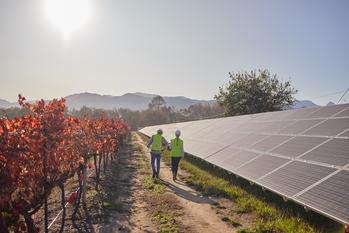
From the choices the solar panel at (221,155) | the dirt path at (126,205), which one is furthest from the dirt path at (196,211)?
the solar panel at (221,155)

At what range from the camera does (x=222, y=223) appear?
9.38 meters

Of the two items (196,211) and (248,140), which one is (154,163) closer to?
(248,140)

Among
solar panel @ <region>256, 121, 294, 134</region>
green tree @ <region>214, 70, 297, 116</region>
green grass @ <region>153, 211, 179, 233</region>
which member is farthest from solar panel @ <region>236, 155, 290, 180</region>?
green tree @ <region>214, 70, 297, 116</region>

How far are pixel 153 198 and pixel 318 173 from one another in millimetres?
6448

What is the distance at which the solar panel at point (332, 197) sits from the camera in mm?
6680

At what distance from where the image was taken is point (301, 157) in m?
10.3

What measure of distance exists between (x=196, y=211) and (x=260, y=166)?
9.31 ft

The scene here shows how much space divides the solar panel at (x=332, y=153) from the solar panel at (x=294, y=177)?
0.31 m

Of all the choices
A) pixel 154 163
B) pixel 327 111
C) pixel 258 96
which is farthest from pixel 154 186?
pixel 258 96

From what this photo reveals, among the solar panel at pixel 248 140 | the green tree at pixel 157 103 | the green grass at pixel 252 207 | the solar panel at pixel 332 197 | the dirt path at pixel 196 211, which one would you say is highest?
the green tree at pixel 157 103

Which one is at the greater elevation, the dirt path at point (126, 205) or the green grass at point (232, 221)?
the green grass at point (232, 221)

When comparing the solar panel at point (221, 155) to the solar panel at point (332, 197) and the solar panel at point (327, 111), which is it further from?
the solar panel at point (332, 197)

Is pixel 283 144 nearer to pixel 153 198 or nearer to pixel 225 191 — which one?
pixel 225 191

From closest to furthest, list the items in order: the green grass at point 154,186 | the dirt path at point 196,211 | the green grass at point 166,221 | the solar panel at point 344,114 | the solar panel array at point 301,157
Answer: the solar panel array at point 301,157
the green grass at point 166,221
the dirt path at point 196,211
the solar panel at point 344,114
the green grass at point 154,186
